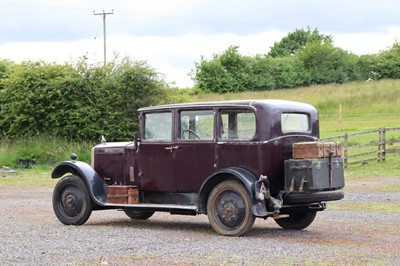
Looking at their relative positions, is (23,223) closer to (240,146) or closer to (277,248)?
(240,146)

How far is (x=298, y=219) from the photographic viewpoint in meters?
13.8

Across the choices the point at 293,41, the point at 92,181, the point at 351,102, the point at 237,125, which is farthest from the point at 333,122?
the point at 293,41

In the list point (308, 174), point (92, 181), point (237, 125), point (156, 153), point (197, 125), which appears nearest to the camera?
point (308, 174)

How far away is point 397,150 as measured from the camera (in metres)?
30.3

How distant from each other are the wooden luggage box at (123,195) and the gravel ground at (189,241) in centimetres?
47

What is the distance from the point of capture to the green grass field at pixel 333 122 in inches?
1152

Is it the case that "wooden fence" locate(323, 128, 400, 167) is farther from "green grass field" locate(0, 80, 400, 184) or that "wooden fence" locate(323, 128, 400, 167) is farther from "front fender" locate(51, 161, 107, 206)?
"front fender" locate(51, 161, 107, 206)

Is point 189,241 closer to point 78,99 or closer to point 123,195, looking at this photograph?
point 123,195

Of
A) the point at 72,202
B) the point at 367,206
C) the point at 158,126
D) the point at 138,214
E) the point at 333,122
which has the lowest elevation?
the point at 367,206

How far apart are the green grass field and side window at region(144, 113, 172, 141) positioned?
1370cm

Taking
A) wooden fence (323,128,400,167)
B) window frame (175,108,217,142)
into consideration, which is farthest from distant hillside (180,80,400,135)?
window frame (175,108,217,142)

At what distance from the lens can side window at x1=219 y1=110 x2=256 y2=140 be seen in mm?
12773

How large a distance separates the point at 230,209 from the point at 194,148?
4.38 ft

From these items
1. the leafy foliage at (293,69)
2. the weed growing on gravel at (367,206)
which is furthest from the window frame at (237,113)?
the leafy foliage at (293,69)
